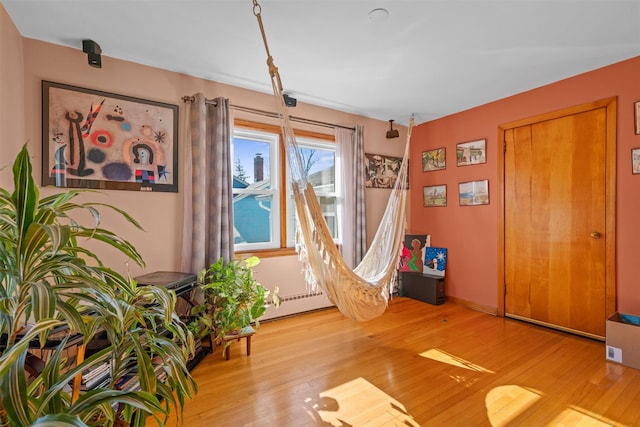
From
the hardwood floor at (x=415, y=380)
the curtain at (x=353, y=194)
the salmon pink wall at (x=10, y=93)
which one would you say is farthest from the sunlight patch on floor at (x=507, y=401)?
the salmon pink wall at (x=10, y=93)

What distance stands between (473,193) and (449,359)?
5.78 feet

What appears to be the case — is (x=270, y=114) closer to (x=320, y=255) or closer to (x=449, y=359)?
(x=320, y=255)

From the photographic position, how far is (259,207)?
280cm

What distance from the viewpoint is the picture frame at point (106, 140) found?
6.30 ft

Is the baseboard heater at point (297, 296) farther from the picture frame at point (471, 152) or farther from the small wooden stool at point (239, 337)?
the picture frame at point (471, 152)

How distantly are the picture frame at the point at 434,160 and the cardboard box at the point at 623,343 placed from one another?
77.7 inches

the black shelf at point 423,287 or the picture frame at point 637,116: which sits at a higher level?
the picture frame at point 637,116

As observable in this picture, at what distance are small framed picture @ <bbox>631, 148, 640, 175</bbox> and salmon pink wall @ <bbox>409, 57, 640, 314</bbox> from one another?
0.9 inches

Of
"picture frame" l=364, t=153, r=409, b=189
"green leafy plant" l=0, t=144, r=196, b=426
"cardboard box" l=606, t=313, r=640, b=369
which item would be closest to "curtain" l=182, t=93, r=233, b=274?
"green leafy plant" l=0, t=144, r=196, b=426

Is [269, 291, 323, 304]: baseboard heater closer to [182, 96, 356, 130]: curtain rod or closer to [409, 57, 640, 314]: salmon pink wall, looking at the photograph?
[409, 57, 640, 314]: salmon pink wall

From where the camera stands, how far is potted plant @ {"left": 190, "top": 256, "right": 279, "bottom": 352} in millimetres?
2018

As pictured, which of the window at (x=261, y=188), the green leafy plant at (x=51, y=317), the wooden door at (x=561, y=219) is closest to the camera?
the green leafy plant at (x=51, y=317)

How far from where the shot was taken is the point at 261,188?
2783mm

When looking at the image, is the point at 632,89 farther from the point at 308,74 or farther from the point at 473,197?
the point at 308,74
